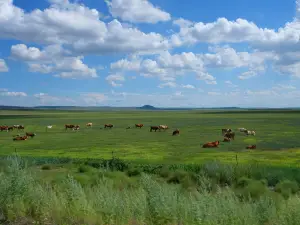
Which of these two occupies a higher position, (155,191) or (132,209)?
(155,191)

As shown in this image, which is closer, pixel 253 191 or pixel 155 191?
pixel 155 191

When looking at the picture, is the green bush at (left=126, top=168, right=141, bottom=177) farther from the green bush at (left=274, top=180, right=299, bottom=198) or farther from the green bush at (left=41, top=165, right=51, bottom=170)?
the green bush at (left=274, top=180, right=299, bottom=198)

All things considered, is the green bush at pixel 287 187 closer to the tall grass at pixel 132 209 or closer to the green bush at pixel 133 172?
the tall grass at pixel 132 209

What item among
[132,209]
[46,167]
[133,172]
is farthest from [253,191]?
[46,167]

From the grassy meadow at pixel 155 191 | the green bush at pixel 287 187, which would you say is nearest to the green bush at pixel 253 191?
the grassy meadow at pixel 155 191

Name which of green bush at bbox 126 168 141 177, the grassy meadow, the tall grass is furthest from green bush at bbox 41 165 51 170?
the tall grass

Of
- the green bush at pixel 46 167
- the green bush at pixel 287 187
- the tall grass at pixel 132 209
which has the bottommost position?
the green bush at pixel 46 167

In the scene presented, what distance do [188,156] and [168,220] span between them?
2069 centimetres

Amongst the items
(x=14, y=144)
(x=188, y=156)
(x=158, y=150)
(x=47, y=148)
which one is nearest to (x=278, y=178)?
(x=188, y=156)

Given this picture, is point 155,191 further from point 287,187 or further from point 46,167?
point 46,167

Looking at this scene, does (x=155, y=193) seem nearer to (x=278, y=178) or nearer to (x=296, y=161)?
(x=278, y=178)

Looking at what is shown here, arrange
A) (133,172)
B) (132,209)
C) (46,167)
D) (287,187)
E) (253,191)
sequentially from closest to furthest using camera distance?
1. (132,209)
2. (253,191)
3. (287,187)
4. (133,172)
5. (46,167)

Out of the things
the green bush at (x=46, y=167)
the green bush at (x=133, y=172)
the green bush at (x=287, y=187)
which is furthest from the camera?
the green bush at (x=46, y=167)

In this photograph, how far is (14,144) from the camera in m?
40.1
